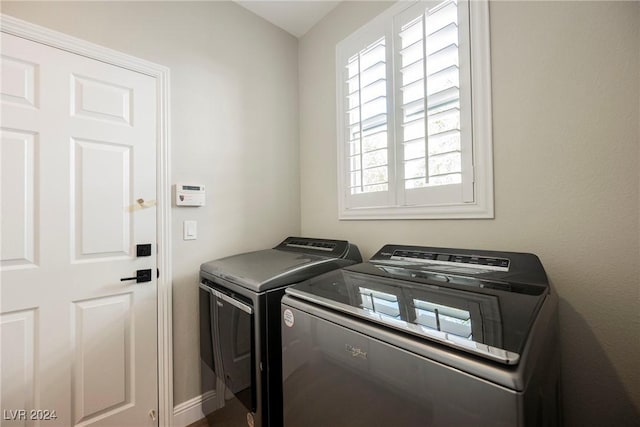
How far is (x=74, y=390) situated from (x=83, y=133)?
125 centimetres

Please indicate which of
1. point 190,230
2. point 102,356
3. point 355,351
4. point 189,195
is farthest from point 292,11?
point 102,356

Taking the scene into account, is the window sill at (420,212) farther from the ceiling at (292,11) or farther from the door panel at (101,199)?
the ceiling at (292,11)

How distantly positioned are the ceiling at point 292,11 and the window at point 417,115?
357mm

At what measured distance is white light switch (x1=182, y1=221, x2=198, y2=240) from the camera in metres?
1.62

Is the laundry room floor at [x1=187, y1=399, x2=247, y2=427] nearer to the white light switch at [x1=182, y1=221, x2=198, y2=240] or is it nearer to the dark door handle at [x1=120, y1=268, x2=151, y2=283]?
the dark door handle at [x1=120, y1=268, x2=151, y2=283]

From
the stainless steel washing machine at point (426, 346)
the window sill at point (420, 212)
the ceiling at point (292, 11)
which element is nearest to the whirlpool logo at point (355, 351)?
the stainless steel washing machine at point (426, 346)

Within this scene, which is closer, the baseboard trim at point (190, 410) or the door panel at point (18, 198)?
the door panel at point (18, 198)

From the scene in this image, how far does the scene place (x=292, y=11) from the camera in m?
2.00

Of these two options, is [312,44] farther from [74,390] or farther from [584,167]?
[74,390]

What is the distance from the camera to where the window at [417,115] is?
4.19 ft

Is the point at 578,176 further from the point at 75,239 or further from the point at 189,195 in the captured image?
the point at 75,239

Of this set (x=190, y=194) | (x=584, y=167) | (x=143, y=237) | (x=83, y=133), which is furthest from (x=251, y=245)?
(x=584, y=167)

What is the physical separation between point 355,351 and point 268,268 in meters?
0.70

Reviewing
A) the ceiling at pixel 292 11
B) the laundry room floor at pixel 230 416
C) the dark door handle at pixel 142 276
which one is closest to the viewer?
the laundry room floor at pixel 230 416
